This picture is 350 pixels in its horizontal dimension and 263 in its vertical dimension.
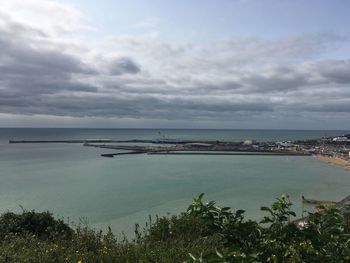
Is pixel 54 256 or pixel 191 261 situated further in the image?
pixel 54 256

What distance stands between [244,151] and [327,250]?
117m

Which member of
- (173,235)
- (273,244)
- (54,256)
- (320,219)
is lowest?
(173,235)

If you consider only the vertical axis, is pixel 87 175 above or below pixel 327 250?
below

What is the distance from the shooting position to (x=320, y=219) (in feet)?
11.5

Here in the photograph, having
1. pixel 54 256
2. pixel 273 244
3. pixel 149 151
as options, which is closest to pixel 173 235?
pixel 54 256

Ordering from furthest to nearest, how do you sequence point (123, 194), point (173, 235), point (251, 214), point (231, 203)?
point (123, 194) < point (231, 203) < point (251, 214) < point (173, 235)

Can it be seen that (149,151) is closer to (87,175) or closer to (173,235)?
(87,175)

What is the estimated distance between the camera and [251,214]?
32.3 metres

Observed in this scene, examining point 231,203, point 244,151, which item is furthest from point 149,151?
point 231,203

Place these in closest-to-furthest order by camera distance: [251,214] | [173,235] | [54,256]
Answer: [54,256] → [173,235] → [251,214]

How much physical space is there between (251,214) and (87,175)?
37154 millimetres

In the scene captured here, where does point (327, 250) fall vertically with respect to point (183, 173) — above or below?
above

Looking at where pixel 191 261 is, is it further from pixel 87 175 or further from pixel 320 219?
pixel 87 175

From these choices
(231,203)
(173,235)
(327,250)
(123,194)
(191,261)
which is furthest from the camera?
(123,194)
